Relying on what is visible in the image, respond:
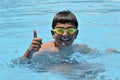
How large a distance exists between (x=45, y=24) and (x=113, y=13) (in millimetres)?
1889

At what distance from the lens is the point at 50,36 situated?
858cm

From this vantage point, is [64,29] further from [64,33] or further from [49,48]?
[49,48]

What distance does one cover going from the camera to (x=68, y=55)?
643 centimetres

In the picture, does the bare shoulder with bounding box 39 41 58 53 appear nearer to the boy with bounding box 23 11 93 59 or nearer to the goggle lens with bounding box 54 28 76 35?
the boy with bounding box 23 11 93 59

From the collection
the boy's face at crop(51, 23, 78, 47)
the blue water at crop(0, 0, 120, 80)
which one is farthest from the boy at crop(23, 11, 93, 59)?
the blue water at crop(0, 0, 120, 80)

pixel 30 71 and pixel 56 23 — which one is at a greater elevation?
pixel 56 23

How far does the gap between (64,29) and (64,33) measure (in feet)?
0.26

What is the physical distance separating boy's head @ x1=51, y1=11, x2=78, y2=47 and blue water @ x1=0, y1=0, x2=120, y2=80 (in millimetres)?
350

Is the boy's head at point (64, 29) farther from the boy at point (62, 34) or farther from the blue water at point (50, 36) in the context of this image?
the blue water at point (50, 36)

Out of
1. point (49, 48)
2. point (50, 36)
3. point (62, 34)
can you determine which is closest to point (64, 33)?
point (62, 34)

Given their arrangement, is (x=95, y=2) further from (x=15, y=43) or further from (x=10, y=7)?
(x=15, y=43)

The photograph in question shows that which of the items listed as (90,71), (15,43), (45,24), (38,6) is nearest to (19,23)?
(45,24)

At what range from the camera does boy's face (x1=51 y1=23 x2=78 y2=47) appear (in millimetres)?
5855

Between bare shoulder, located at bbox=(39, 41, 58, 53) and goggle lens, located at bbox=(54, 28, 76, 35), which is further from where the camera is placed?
bare shoulder, located at bbox=(39, 41, 58, 53)
